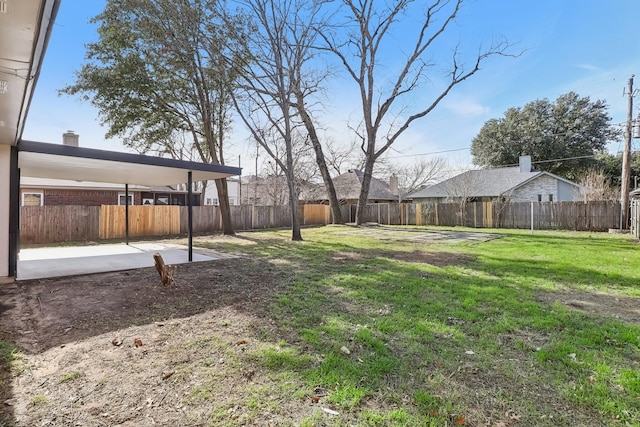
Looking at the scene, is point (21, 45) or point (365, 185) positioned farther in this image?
point (365, 185)

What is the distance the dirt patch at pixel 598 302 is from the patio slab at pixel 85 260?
22.3ft

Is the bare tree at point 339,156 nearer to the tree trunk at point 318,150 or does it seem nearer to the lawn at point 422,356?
the tree trunk at point 318,150

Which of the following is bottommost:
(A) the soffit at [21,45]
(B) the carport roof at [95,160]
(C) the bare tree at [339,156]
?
(B) the carport roof at [95,160]

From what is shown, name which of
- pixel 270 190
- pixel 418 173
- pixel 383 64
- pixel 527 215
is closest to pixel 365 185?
pixel 383 64

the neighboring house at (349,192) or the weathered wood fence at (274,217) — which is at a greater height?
the neighboring house at (349,192)

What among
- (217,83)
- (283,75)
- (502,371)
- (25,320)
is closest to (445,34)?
(283,75)

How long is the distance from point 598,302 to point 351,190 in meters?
23.1

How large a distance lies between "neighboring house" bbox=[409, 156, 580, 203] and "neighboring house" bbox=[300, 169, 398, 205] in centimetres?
599

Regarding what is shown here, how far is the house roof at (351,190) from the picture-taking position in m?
26.9

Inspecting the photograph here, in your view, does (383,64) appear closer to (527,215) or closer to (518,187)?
(527,215)

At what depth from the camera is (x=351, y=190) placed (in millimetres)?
27172

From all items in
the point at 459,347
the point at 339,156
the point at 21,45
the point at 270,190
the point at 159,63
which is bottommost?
the point at 459,347

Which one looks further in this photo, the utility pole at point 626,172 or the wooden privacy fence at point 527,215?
Result: the wooden privacy fence at point 527,215

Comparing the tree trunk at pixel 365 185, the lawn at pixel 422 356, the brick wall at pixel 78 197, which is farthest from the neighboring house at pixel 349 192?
the lawn at pixel 422 356
